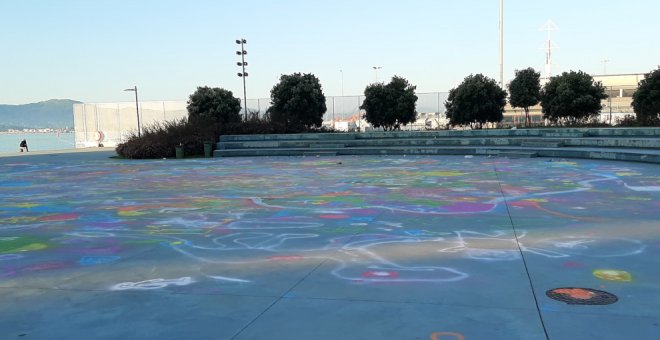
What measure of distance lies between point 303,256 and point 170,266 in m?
1.30

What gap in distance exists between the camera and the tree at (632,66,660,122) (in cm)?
2275

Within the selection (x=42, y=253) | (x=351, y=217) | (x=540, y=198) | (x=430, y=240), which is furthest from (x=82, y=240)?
(x=540, y=198)

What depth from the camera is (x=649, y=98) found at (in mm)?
23016

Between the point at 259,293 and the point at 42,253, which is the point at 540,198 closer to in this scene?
the point at 259,293

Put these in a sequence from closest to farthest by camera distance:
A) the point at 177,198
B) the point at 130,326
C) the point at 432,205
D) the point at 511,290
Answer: the point at 130,326 → the point at 511,290 → the point at 432,205 → the point at 177,198

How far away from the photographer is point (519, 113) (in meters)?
35.0

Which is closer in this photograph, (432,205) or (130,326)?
(130,326)

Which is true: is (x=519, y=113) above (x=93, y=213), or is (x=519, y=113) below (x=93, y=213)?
above

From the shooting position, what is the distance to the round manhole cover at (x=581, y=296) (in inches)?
138

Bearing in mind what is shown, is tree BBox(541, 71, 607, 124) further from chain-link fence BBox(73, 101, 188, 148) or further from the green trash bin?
chain-link fence BBox(73, 101, 188, 148)

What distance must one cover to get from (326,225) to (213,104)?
24.8m

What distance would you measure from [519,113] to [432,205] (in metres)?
29.8

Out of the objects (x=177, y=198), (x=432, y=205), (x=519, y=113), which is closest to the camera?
(x=432, y=205)

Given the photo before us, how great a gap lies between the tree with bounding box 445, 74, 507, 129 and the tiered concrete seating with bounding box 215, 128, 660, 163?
626cm
